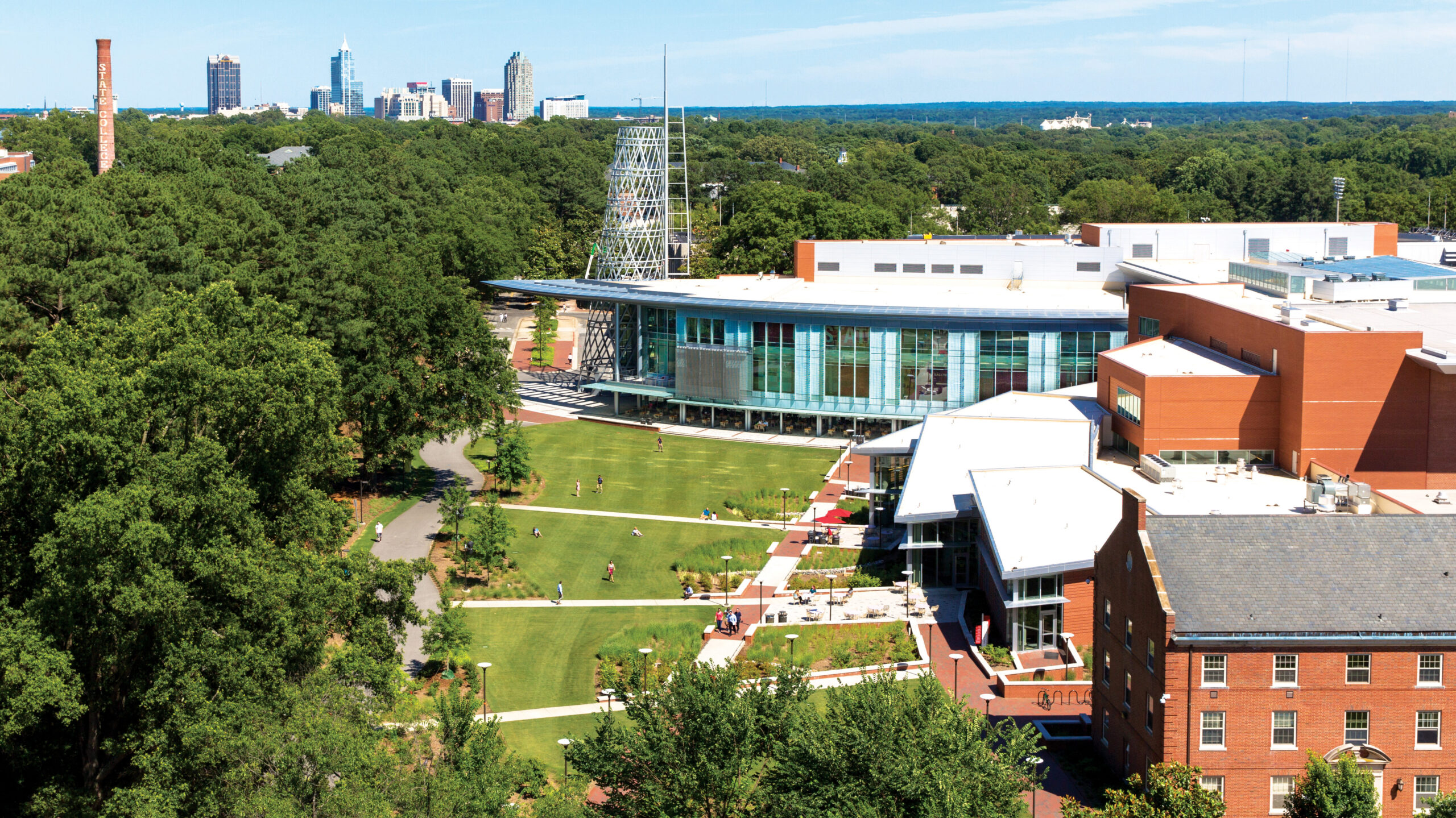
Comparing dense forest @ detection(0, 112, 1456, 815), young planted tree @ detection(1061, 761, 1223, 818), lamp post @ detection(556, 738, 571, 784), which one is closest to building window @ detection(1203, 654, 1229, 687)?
young planted tree @ detection(1061, 761, 1223, 818)

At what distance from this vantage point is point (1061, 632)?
46.5 m

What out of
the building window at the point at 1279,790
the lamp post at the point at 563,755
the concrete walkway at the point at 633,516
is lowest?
the lamp post at the point at 563,755

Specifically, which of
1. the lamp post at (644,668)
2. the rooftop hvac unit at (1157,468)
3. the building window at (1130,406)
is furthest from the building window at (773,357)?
the lamp post at (644,668)

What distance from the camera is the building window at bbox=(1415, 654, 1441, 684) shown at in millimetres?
33188

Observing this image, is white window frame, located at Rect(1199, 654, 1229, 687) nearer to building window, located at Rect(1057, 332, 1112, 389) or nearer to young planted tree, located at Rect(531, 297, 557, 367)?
building window, located at Rect(1057, 332, 1112, 389)

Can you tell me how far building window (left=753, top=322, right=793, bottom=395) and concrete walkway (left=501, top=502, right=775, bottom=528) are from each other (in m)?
18.7

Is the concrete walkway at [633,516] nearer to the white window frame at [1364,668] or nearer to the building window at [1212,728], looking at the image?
the building window at [1212,728]

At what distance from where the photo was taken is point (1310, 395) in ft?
172

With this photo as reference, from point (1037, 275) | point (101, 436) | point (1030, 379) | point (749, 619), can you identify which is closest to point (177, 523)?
point (101, 436)

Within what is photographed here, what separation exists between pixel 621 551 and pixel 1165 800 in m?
32.4

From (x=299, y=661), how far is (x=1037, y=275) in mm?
64397

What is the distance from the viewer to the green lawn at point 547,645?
148 ft

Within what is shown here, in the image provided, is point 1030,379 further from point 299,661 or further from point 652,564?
point 299,661

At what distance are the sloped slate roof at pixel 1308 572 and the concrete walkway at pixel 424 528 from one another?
23.5 meters
